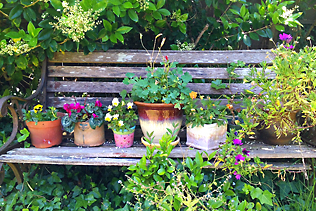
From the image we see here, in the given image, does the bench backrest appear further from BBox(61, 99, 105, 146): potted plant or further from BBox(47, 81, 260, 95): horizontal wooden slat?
BBox(61, 99, 105, 146): potted plant

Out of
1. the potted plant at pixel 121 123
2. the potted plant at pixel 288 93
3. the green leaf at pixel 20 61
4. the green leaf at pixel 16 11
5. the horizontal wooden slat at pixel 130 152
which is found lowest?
the horizontal wooden slat at pixel 130 152

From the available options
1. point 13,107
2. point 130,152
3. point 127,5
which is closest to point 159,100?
point 130,152

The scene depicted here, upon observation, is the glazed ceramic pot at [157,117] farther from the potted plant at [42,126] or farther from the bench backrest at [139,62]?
the potted plant at [42,126]

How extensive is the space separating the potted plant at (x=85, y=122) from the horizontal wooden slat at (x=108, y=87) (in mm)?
313

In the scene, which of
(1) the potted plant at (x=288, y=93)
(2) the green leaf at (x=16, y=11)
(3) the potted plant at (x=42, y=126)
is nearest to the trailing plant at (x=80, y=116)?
(3) the potted plant at (x=42, y=126)

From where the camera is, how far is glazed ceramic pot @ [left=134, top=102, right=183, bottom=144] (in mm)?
1625

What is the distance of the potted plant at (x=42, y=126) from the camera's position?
1.67 meters

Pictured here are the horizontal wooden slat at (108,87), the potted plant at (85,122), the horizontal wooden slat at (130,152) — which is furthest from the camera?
the horizontal wooden slat at (108,87)

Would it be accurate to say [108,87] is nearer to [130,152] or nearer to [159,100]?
[159,100]

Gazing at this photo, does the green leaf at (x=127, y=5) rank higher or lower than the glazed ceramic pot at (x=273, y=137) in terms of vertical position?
higher

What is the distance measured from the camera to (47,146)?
5.65 ft

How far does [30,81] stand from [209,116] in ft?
6.27

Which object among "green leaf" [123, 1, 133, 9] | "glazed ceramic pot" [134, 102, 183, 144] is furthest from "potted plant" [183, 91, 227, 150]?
"green leaf" [123, 1, 133, 9]

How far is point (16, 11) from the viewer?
1705mm
